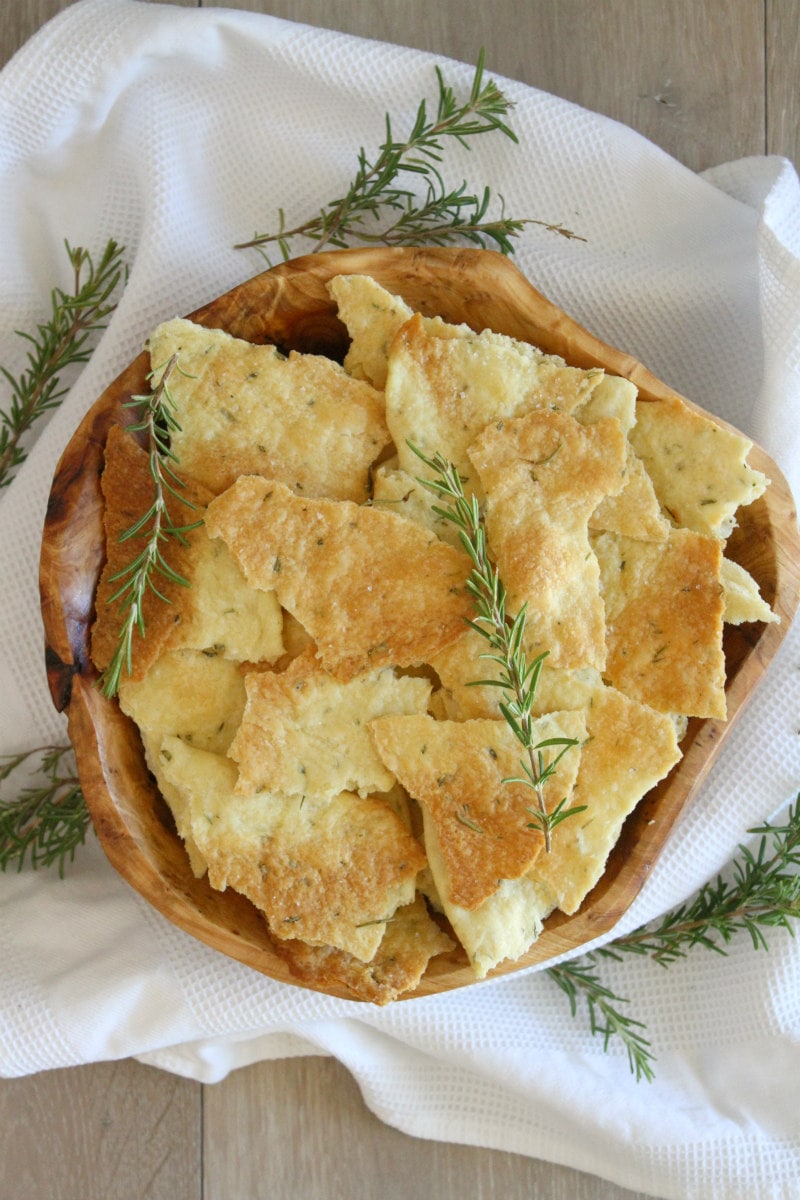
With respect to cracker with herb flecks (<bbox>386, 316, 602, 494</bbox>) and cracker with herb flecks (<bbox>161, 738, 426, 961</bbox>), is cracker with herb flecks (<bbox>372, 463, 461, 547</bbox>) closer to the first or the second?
cracker with herb flecks (<bbox>386, 316, 602, 494</bbox>)

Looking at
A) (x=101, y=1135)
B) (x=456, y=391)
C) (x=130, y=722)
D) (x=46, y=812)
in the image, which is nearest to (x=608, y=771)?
(x=456, y=391)

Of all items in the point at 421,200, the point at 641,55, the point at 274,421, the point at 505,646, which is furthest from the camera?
the point at 641,55

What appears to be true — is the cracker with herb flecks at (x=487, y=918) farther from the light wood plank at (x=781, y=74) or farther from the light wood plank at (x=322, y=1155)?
the light wood plank at (x=781, y=74)

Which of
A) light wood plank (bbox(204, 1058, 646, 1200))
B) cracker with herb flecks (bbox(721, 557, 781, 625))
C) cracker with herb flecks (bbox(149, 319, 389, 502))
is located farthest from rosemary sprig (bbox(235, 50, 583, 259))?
light wood plank (bbox(204, 1058, 646, 1200))


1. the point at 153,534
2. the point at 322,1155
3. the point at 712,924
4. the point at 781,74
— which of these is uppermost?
the point at 781,74

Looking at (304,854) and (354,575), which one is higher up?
(354,575)

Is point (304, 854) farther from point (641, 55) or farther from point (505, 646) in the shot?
point (641, 55)

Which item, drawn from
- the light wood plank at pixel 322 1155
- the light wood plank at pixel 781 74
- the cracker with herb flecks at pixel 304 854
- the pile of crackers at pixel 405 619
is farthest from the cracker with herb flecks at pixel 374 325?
the light wood plank at pixel 322 1155
